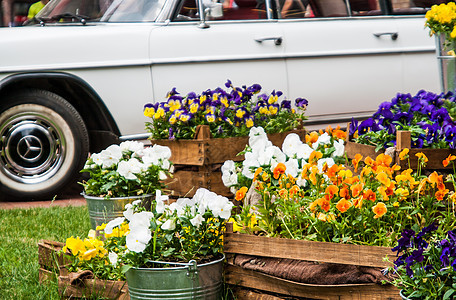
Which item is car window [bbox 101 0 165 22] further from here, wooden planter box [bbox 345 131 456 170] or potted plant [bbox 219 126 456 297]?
wooden planter box [bbox 345 131 456 170]

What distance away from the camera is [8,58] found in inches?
201

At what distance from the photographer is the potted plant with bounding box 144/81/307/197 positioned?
3.75 metres

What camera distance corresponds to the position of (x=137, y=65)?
17.2 feet

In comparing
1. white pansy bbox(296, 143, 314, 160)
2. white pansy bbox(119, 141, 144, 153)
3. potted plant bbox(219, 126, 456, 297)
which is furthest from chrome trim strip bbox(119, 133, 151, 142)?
potted plant bbox(219, 126, 456, 297)

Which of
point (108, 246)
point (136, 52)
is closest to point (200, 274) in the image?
point (108, 246)

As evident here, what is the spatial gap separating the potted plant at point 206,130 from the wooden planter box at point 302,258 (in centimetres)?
121

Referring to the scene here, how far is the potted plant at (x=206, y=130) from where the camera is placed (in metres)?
3.75

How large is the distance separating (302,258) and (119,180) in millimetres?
1223

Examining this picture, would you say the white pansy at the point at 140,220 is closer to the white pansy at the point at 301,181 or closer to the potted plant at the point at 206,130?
the white pansy at the point at 301,181

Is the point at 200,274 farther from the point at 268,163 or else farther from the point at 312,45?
the point at 312,45

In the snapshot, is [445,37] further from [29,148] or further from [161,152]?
[29,148]

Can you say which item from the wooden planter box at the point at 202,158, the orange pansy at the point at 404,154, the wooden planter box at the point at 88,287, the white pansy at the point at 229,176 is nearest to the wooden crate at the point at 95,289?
the wooden planter box at the point at 88,287

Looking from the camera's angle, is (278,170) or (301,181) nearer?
(278,170)

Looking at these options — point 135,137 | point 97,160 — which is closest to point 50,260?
point 97,160
